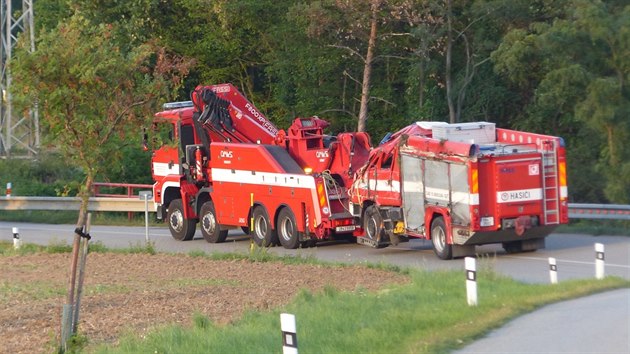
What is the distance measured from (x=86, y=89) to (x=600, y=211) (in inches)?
613

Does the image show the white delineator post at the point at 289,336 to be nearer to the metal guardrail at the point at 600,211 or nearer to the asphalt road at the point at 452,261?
the asphalt road at the point at 452,261

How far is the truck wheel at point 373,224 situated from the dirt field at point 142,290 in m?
2.69

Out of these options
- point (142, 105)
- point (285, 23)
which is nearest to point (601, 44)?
point (285, 23)

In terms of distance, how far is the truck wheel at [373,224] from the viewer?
80.9ft

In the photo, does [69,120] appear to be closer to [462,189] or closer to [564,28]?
[462,189]

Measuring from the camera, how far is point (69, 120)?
15195mm

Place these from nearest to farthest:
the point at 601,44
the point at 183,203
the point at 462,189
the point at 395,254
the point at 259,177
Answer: the point at 462,189 → the point at 395,254 → the point at 259,177 → the point at 183,203 → the point at 601,44

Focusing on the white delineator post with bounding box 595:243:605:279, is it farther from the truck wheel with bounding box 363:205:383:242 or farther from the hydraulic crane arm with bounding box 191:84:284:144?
the hydraulic crane arm with bounding box 191:84:284:144

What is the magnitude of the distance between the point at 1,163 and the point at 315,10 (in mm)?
13966

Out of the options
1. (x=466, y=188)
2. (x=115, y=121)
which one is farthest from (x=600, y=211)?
(x=115, y=121)

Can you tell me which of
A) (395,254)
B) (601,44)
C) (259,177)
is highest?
(601,44)

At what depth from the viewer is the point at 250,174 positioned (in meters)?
27.3

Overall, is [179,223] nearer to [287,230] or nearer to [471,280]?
[287,230]

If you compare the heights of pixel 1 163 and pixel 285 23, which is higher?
pixel 285 23
